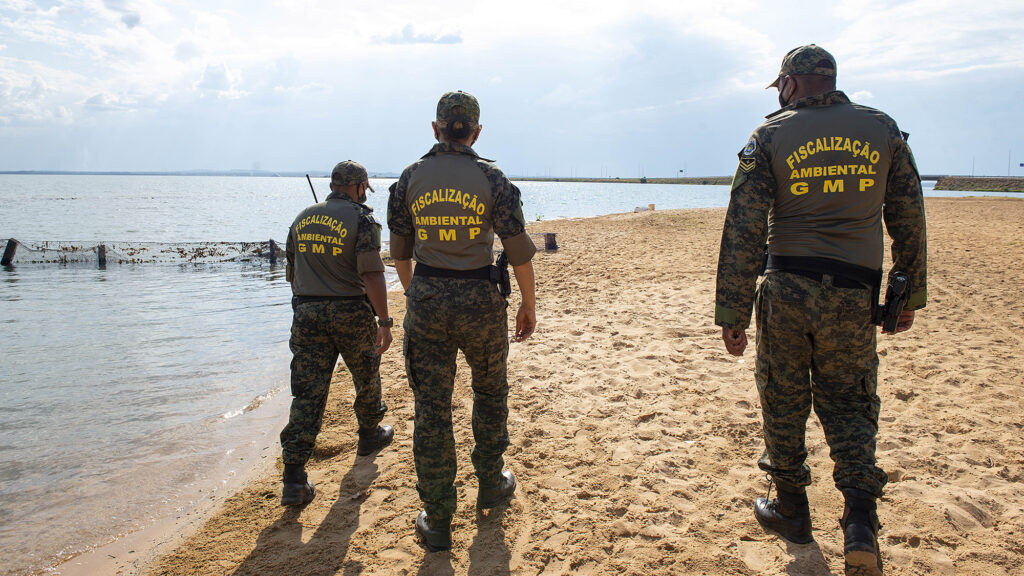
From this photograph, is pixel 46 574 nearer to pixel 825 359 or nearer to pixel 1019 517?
pixel 825 359

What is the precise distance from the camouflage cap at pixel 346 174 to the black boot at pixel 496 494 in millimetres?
2345

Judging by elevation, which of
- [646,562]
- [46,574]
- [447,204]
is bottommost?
[46,574]

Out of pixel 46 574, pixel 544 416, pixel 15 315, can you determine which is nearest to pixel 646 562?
pixel 544 416

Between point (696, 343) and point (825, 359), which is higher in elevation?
point (825, 359)

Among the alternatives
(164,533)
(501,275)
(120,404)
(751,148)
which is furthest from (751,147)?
(120,404)

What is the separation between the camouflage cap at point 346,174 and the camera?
13.2 ft

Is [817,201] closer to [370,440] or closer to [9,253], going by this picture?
[370,440]

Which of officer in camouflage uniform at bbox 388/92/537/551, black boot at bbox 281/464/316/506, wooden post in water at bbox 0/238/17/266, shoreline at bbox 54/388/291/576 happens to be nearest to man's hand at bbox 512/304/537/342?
officer in camouflage uniform at bbox 388/92/537/551

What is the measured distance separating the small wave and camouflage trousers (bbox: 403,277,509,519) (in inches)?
160

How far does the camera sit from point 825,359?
280cm

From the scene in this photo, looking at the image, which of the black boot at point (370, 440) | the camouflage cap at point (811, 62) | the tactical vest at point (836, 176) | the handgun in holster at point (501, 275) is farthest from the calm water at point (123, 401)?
the camouflage cap at point (811, 62)

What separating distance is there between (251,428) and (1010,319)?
9639 millimetres

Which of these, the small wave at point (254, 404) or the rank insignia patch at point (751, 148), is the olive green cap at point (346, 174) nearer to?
the rank insignia patch at point (751, 148)

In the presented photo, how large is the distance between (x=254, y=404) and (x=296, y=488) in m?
3.19
